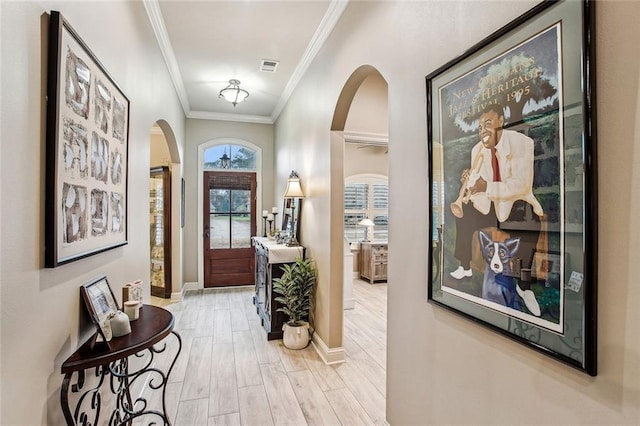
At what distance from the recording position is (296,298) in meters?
3.43

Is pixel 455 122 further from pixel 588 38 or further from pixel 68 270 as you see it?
pixel 68 270

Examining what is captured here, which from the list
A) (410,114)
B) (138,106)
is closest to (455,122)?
(410,114)

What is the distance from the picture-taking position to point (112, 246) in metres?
1.88

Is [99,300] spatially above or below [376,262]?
above

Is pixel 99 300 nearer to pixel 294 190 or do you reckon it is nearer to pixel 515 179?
pixel 515 179

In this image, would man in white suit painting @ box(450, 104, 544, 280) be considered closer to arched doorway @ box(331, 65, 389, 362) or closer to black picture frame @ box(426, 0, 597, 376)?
black picture frame @ box(426, 0, 597, 376)

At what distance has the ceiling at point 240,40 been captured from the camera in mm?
2816

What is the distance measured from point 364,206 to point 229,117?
321 centimetres

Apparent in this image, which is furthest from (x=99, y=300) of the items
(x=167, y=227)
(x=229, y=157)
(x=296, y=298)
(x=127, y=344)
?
(x=229, y=157)

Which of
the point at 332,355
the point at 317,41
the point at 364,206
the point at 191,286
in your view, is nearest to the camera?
the point at 332,355

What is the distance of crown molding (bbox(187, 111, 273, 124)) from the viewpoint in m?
5.84

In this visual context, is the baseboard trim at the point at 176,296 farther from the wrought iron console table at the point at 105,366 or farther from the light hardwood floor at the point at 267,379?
the wrought iron console table at the point at 105,366

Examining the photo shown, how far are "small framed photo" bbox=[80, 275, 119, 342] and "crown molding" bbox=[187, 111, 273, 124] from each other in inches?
181

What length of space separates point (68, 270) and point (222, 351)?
224 cm
